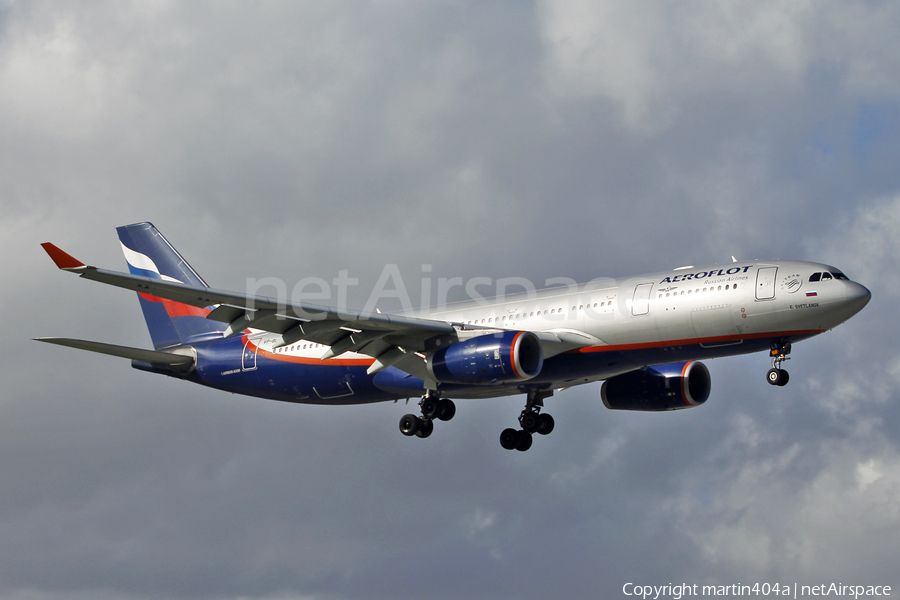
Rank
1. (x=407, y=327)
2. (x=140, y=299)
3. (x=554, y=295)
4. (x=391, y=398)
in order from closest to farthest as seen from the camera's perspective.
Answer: (x=407, y=327), (x=554, y=295), (x=391, y=398), (x=140, y=299)

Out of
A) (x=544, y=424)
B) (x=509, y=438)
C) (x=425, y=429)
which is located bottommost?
(x=425, y=429)

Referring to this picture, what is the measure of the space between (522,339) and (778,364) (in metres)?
9.40

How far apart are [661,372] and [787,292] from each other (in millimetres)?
10848

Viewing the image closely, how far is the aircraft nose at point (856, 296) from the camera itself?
35.6 metres

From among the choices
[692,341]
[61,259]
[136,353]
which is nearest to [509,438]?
[692,341]

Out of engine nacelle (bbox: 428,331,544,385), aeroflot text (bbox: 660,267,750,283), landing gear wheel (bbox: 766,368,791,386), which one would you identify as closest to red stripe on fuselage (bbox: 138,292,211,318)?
engine nacelle (bbox: 428,331,544,385)

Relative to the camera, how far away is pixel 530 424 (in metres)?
47.0

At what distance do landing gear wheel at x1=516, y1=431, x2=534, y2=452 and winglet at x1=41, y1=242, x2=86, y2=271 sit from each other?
23260mm

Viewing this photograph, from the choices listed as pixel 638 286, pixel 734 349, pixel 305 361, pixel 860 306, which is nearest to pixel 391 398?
pixel 305 361

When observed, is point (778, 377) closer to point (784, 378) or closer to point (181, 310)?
point (784, 378)

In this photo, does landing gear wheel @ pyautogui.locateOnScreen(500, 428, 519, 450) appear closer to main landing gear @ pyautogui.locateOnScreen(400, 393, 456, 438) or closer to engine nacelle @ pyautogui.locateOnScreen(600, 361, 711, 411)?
engine nacelle @ pyautogui.locateOnScreen(600, 361, 711, 411)

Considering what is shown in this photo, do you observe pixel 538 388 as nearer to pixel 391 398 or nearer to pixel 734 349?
pixel 391 398

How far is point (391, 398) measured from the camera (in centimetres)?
4425

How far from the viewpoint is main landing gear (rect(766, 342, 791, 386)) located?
36.7m
